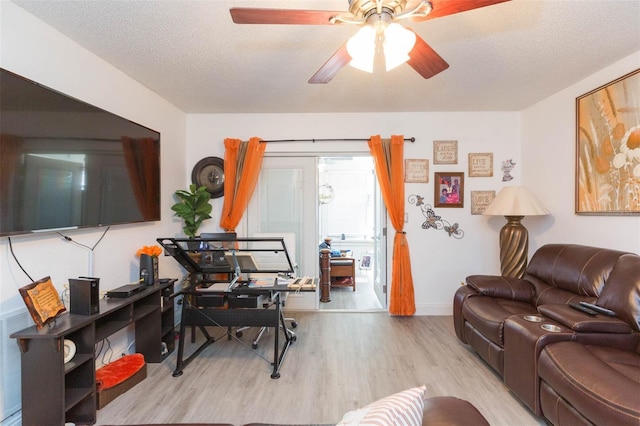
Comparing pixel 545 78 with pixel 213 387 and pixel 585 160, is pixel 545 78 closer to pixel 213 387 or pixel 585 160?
pixel 585 160

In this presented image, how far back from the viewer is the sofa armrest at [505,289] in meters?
2.66

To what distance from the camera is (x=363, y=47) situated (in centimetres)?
148

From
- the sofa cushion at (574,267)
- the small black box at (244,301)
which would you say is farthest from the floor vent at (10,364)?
the sofa cushion at (574,267)

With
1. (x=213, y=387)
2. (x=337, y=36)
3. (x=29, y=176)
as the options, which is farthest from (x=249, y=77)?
(x=213, y=387)

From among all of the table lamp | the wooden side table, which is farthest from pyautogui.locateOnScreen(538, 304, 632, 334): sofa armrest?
the wooden side table

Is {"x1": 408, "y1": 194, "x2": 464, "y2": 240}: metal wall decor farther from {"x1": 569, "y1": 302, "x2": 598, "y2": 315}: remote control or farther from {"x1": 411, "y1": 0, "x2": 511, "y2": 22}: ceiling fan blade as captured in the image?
{"x1": 411, "y1": 0, "x2": 511, "y2": 22}: ceiling fan blade

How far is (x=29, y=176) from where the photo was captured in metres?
1.69

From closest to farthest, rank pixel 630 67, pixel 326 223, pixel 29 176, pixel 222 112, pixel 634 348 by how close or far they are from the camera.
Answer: pixel 29 176, pixel 634 348, pixel 630 67, pixel 222 112, pixel 326 223

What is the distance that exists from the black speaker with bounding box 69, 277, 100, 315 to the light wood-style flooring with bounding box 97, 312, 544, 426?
76cm

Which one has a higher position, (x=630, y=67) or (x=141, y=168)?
(x=630, y=67)

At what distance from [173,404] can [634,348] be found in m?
3.17

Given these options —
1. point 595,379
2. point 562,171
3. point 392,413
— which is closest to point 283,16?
point 392,413

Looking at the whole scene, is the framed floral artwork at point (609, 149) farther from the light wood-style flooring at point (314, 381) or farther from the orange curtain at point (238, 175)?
the orange curtain at point (238, 175)

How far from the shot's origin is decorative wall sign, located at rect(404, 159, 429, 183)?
12.3ft
